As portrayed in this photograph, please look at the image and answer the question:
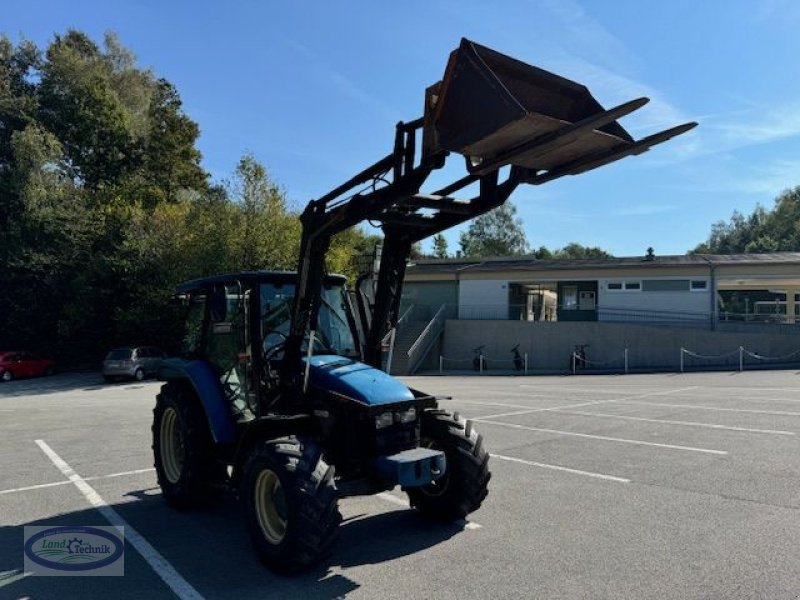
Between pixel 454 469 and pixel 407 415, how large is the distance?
739 mm

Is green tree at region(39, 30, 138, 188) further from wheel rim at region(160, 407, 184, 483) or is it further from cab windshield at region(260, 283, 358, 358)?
cab windshield at region(260, 283, 358, 358)

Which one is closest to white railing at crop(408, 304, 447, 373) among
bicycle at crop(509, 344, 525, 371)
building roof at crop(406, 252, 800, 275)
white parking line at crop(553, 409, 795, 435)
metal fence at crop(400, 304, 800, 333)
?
metal fence at crop(400, 304, 800, 333)

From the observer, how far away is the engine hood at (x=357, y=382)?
17.1ft

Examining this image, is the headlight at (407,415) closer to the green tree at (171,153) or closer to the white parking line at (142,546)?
the white parking line at (142,546)

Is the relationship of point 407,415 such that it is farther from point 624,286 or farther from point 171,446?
point 624,286

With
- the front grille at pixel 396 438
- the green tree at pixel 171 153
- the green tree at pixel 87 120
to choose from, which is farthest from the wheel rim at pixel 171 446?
the green tree at pixel 87 120

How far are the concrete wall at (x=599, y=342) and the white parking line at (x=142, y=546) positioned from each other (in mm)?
24133

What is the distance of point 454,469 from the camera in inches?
222

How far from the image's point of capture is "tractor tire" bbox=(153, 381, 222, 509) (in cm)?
614

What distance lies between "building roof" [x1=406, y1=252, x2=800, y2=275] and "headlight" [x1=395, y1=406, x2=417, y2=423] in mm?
20458

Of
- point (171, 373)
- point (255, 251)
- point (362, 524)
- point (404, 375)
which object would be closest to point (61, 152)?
point (255, 251)

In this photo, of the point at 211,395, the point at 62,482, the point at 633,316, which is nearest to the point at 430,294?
the point at 633,316

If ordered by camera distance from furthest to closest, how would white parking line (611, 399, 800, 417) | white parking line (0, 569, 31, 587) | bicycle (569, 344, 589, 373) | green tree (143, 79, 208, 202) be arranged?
green tree (143, 79, 208, 202) < bicycle (569, 344, 589, 373) < white parking line (611, 399, 800, 417) < white parking line (0, 569, 31, 587)

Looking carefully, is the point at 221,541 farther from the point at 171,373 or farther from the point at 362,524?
the point at 171,373
